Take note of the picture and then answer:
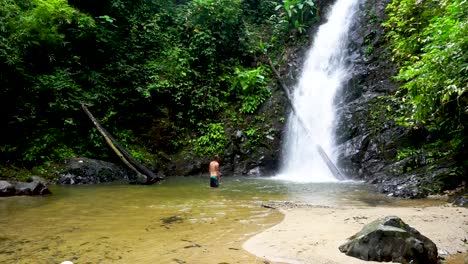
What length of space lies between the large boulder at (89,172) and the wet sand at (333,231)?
8121 mm

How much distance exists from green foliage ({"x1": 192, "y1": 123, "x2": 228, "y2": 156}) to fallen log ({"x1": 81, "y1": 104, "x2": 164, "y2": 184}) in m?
2.81

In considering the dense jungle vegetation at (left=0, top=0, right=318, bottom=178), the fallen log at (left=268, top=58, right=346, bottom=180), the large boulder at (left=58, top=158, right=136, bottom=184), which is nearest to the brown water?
the fallen log at (left=268, top=58, right=346, bottom=180)

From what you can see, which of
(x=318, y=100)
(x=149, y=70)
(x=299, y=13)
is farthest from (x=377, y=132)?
(x=149, y=70)

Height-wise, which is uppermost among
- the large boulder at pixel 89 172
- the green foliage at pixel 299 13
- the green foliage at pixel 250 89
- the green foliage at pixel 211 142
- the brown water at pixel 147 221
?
the green foliage at pixel 299 13

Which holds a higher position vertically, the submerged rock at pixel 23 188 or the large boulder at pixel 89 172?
the large boulder at pixel 89 172

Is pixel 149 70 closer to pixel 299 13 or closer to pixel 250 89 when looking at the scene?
pixel 250 89

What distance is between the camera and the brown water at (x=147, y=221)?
4.64 meters

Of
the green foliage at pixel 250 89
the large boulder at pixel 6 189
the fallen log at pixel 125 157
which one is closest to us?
the large boulder at pixel 6 189

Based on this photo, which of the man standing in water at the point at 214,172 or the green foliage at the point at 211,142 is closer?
the man standing in water at the point at 214,172

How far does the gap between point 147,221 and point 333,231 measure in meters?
3.18

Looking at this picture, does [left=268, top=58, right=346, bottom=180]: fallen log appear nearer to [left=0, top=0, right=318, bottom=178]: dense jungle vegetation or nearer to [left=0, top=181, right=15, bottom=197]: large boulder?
[left=0, top=0, right=318, bottom=178]: dense jungle vegetation

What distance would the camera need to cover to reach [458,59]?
17.6 feet

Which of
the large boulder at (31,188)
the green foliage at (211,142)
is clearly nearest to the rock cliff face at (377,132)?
the green foliage at (211,142)

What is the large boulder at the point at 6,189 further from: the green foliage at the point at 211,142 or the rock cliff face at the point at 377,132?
the rock cliff face at the point at 377,132
